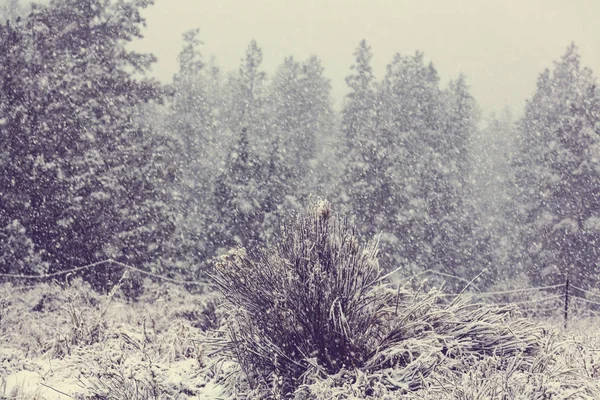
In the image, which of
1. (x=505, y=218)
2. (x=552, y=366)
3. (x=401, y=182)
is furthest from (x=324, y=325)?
(x=505, y=218)

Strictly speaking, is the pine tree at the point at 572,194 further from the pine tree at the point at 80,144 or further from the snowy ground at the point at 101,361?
the snowy ground at the point at 101,361

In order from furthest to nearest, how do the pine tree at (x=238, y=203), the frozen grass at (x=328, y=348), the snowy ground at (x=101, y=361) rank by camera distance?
1. the pine tree at (x=238, y=203)
2. the snowy ground at (x=101, y=361)
3. the frozen grass at (x=328, y=348)

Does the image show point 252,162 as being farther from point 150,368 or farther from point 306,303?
point 306,303

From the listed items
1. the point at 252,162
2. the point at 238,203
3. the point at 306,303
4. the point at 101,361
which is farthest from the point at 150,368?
the point at 252,162

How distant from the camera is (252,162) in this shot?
2280 cm

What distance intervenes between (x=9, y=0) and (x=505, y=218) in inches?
1385

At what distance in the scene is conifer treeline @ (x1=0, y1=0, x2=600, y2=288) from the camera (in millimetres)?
16375

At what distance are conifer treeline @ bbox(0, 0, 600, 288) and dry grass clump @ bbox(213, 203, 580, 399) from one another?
40.2 feet

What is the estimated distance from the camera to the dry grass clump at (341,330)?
196 inches

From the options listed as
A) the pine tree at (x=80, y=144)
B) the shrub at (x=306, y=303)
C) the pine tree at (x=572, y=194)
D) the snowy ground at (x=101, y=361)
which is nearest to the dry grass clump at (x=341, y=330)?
the shrub at (x=306, y=303)

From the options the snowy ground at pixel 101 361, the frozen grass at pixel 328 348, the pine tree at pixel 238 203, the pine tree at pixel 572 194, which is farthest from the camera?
the pine tree at pixel 572 194

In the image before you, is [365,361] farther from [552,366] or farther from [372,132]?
[372,132]

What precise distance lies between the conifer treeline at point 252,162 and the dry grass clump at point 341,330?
1227 centimetres

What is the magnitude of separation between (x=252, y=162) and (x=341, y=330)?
17.9m
